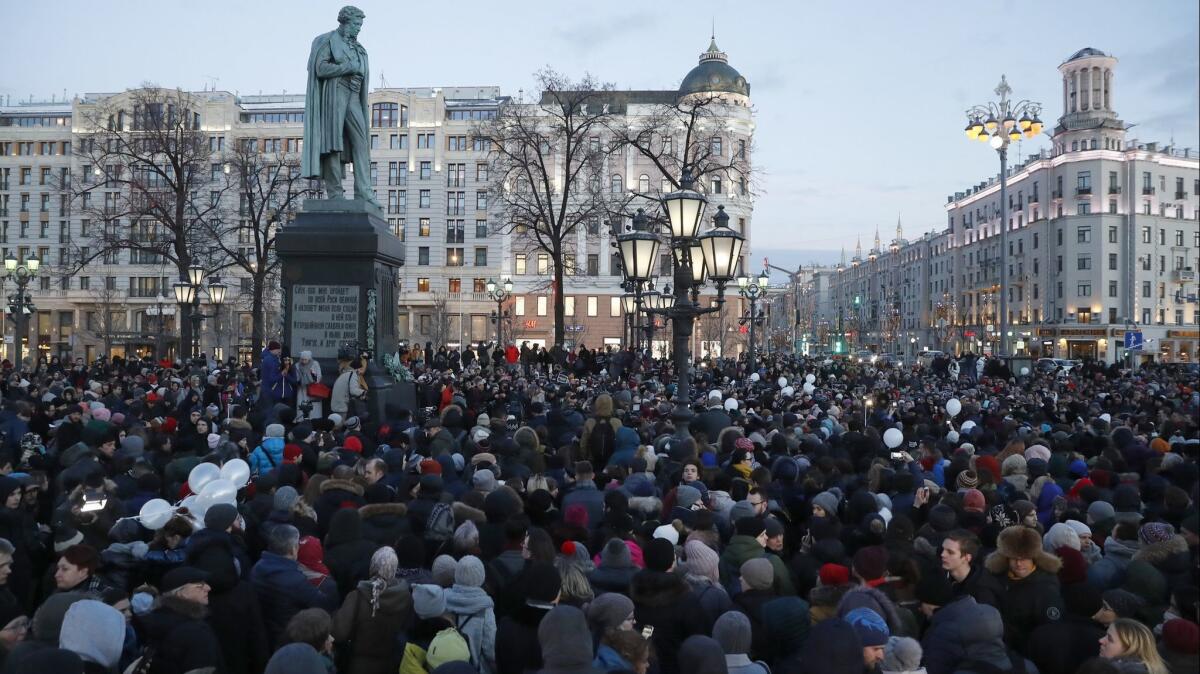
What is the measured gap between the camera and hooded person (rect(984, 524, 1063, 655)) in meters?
5.86

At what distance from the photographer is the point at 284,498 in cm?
744

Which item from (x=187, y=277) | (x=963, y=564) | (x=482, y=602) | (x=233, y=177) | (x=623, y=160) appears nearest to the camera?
(x=482, y=602)

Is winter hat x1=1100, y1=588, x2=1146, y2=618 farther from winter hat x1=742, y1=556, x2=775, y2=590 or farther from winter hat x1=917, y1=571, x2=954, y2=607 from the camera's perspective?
winter hat x1=742, y1=556, x2=775, y2=590

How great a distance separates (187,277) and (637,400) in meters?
19.6

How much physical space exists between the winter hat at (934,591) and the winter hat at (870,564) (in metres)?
0.25

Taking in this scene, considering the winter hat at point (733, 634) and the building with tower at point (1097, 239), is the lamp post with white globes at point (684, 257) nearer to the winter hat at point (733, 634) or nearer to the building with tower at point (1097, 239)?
the winter hat at point (733, 634)

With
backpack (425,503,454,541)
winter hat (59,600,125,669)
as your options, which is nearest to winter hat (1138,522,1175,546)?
backpack (425,503,454,541)

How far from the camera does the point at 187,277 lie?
30.6 m

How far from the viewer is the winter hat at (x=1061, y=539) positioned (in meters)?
6.78

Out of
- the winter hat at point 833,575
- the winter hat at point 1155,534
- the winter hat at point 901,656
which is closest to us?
the winter hat at point 901,656

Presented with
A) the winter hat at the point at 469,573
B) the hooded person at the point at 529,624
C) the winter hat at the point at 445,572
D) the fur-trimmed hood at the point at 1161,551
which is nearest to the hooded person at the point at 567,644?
the hooded person at the point at 529,624

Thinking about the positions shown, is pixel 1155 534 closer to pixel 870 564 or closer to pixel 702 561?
pixel 870 564

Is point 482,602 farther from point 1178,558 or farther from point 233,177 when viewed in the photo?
point 233,177

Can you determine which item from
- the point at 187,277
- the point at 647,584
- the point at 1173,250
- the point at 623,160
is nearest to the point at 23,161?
the point at 623,160
